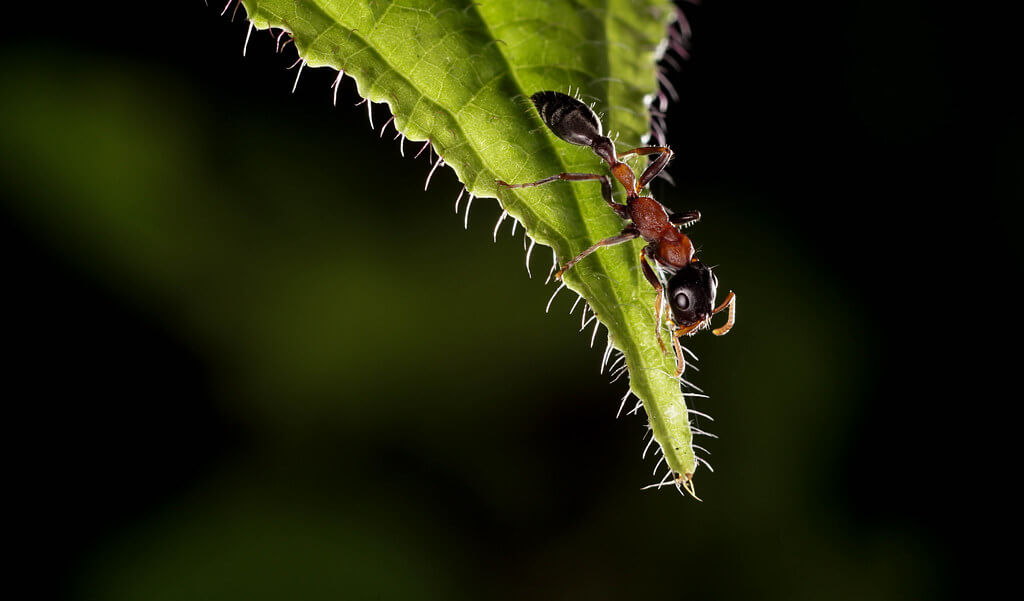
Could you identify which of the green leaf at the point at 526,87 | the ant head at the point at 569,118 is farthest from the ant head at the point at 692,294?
the green leaf at the point at 526,87

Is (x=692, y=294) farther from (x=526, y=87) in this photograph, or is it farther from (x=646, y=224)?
(x=526, y=87)

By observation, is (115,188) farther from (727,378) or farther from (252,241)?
(727,378)

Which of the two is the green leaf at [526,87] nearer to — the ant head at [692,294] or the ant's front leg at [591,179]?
the ant's front leg at [591,179]

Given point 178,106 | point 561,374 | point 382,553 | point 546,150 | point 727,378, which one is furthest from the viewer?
point 727,378

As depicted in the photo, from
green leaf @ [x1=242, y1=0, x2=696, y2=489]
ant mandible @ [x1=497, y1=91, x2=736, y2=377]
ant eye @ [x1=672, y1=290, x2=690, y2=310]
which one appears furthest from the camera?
ant eye @ [x1=672, y1=290, x2=690, y2=310]

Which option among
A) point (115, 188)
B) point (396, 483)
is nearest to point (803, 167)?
point (396, 483)

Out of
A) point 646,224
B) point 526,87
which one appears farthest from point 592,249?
point 646,224

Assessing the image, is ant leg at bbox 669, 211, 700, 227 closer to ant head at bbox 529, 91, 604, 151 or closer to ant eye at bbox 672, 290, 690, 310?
ant eye at bbox 672, 290, 690, 310

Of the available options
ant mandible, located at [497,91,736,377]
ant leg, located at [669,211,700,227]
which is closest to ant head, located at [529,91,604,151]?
ant mandible, located at [497,91,736,377]
